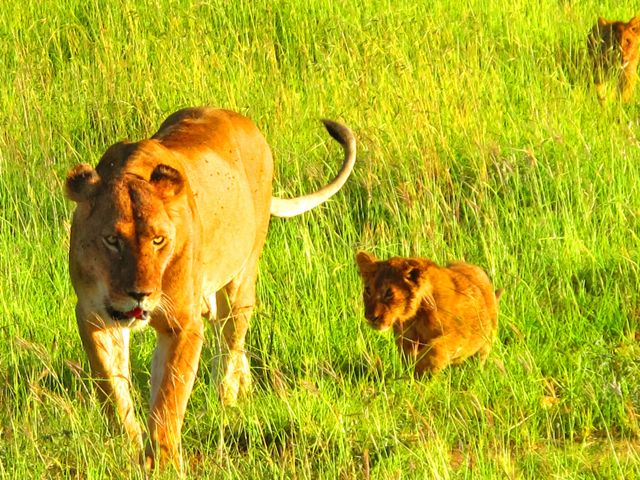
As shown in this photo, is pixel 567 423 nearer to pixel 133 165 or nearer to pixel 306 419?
pixel 306 419

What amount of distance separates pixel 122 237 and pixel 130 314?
24 centimetres

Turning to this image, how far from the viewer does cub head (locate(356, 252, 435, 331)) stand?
5.07m

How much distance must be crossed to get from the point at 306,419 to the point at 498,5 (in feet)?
18.3

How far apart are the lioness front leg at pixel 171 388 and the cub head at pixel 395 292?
0.87 meters

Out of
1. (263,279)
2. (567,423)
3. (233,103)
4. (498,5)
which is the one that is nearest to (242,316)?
(263,279)

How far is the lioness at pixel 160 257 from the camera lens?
404 cm

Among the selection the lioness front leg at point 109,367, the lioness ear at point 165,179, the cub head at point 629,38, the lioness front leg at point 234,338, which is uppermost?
the lioness ear at point 165,179

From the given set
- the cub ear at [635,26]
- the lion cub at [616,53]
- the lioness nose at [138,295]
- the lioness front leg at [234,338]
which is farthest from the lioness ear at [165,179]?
the cub ear at [635,26]

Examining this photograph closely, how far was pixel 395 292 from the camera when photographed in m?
5.07

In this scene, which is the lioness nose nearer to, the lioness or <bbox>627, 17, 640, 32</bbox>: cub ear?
the lioness

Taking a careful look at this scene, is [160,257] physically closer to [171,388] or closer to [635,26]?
[171,388]

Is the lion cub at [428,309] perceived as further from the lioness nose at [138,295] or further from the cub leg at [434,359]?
the lioness nose at [138,295]

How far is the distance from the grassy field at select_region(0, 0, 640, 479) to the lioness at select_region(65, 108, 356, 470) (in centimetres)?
14

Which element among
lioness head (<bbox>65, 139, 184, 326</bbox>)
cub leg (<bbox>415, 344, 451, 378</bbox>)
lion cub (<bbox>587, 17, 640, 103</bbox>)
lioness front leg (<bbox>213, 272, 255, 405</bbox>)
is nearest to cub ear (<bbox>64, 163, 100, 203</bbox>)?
lioness head (<bbox>65, 139, 184, 326</bbox>)
